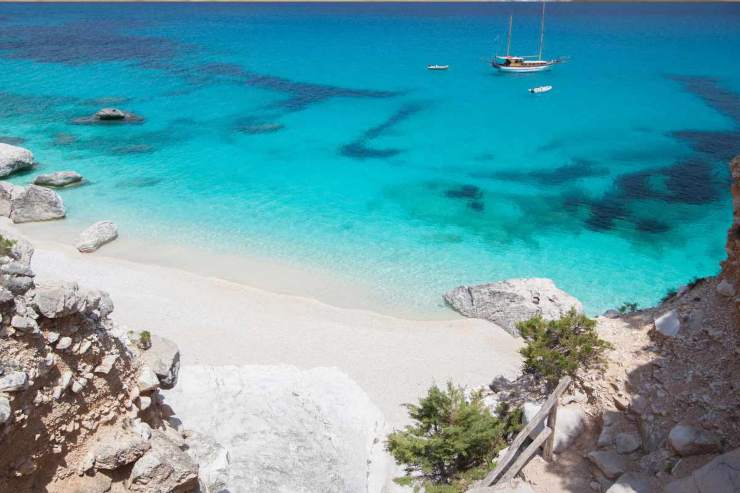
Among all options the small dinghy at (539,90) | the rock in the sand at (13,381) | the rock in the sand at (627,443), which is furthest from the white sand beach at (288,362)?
the small dinghy at (539,90)

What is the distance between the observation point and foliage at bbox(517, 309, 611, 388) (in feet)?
44.9

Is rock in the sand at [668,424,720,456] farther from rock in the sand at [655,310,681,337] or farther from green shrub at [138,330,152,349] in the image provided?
green shrub at [138,330,152,349]

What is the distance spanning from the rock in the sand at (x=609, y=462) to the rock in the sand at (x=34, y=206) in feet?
90.6

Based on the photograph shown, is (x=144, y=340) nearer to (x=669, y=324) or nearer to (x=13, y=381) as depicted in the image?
(x=13, y=381)

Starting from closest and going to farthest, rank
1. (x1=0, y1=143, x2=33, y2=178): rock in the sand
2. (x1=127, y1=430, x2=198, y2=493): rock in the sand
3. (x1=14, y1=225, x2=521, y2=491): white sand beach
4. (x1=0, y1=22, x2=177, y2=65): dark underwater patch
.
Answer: (x1=127, y1=430, x2=198, y2=493): rock in the sand < (x1=14, y1=225, x2=521, y2=491): white sand beach < (x1=0, y1=143, x2=33, y2=178): rock in the sand < (x1=0, y1=22, x2=177, y2=65): dark underwater patch

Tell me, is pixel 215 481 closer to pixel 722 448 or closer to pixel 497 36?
pixel 722 448

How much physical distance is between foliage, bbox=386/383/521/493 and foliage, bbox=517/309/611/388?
1.46m

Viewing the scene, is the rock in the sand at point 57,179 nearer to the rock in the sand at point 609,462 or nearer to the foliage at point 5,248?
the foliage at point 5,248

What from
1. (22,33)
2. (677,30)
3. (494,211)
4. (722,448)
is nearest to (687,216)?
(494,211)

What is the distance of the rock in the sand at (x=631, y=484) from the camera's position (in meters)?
10.7

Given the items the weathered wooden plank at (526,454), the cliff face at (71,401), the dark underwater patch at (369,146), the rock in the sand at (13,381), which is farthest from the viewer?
the dark underwater patch at (369,146)

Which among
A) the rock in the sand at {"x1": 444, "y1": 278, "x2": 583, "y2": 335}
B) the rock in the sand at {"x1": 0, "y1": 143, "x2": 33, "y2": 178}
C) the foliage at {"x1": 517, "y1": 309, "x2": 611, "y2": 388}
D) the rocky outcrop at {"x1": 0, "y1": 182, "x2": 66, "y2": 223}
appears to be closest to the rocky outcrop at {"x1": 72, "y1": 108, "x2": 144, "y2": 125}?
the rock in the sand at {"x1": 0, "y1": 143, "x2": 33, "y2": 178}

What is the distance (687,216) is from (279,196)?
926 inches

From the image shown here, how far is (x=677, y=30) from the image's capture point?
105 meters
